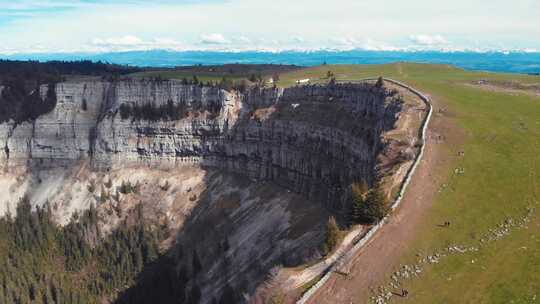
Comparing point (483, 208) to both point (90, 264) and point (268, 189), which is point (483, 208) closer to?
point (268, 189)

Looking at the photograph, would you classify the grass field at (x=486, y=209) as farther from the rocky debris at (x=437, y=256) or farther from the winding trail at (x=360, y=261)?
the winding trail at (x=360, y=261)

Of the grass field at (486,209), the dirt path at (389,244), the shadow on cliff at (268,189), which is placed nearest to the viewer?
the grass field at (486,209)

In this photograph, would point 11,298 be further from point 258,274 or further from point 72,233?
point 258,274

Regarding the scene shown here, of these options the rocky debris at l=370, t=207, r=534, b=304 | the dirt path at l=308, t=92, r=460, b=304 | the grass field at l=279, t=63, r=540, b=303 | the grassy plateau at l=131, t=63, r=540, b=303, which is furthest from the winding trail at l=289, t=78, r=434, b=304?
the grass field at l=279, t=63, r=540, b=303

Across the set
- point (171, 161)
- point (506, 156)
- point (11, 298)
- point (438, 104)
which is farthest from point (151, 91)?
point (506, 156)

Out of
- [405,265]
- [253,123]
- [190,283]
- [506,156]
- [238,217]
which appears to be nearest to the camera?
[405,265]

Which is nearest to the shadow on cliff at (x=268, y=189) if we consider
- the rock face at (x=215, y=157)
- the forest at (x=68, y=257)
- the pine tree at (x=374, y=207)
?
the rock face at (x=215, y=157)

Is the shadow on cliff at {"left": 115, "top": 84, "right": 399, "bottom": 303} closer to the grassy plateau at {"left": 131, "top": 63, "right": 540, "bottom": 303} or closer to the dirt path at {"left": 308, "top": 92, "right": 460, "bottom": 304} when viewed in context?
the dirt path at {"left": 308, "top": 92, "right": 460, "bottom": 304}
